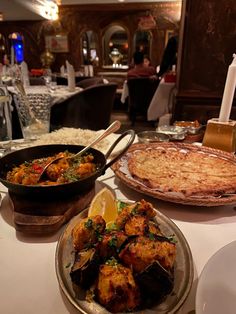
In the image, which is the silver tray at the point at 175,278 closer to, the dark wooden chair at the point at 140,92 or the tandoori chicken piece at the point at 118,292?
the tandoori chicken piece at the point at 118,292

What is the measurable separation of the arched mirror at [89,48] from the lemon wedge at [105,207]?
840 cm

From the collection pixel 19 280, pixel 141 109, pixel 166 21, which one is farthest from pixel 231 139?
pixel 166 21

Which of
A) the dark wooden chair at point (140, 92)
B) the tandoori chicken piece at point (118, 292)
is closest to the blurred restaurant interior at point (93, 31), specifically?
the dark wooden chair at point (140, 92)

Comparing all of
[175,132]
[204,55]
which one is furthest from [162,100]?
[175,132]

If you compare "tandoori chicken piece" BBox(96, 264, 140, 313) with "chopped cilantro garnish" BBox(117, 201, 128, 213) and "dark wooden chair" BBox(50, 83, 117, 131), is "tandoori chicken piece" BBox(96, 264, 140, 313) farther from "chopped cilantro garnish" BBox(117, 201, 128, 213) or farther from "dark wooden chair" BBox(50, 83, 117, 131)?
"dark wooden chair" BBox(50, 83, 117, 131)

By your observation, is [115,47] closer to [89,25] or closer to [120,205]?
[89,25]

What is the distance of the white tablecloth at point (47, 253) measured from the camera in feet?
1.52

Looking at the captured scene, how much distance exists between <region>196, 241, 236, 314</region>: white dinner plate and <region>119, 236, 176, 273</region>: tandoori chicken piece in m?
0.06

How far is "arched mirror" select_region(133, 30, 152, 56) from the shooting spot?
7781 millimetres

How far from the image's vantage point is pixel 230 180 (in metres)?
0.84

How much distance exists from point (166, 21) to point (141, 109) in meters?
3.54

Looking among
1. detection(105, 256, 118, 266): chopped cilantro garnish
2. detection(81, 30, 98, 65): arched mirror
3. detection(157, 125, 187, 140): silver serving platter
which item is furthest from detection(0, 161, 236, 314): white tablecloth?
detection(81, 30, 98, 65): arched mirror

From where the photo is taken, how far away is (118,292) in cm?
40

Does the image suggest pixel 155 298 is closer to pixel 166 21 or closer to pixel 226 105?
pixel 226 105
